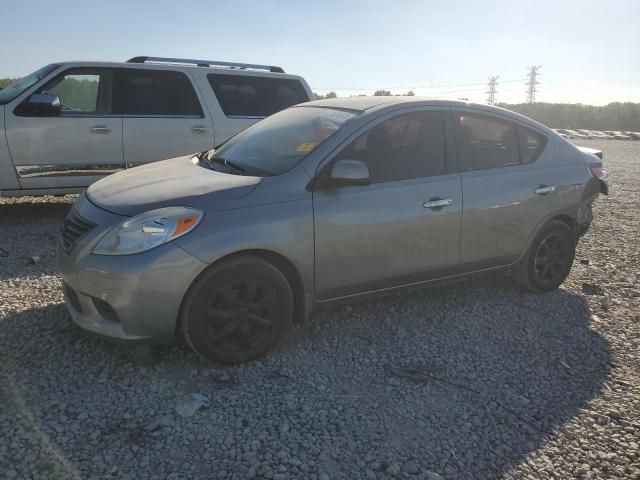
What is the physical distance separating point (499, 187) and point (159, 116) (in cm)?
469

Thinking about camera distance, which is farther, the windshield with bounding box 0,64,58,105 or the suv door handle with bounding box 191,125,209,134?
the suv door handle with bounding box 191,125,209,134

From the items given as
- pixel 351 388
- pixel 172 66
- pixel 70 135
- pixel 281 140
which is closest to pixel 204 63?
pixel 172 66

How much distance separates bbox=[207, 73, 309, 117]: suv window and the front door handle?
4300 mm

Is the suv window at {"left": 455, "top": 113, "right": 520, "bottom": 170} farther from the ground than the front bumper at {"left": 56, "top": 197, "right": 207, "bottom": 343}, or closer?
farther from the ground

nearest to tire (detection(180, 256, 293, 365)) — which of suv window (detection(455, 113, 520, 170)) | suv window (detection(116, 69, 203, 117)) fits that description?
suv window (detection(455, 113, 520, 170))

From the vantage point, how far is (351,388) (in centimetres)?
336

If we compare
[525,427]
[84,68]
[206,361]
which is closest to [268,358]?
[206,361]

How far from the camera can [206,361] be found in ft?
11.5

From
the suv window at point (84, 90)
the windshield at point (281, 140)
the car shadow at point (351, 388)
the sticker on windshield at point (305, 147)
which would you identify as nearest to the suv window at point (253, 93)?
the suv window at point (84, 90)

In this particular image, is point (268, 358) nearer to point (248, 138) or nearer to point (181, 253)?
point (181, 253)

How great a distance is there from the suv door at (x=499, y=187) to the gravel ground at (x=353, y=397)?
0.56 metres

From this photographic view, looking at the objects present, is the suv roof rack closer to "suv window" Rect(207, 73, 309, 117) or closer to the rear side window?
"suv window" Rect(207, 73, 309, 117)

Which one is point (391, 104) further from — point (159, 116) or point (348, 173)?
point (159, 116)

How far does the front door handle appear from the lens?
4.02 m
